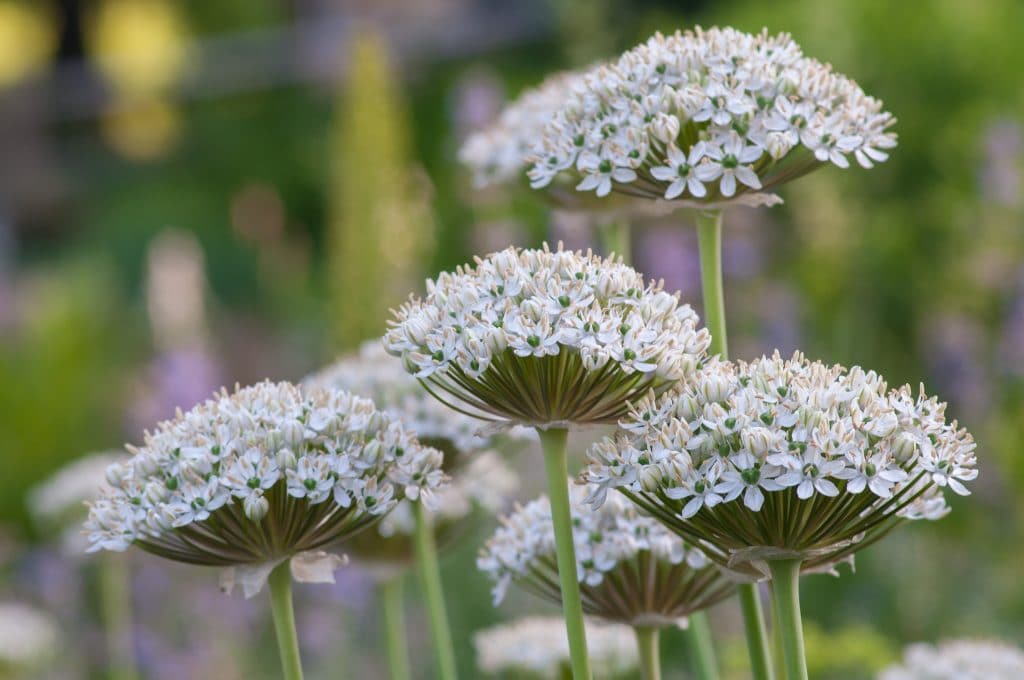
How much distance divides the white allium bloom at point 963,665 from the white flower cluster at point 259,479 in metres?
0.87

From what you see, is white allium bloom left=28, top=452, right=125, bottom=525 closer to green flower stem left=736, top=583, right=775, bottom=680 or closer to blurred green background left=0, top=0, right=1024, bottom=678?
blurred green background left=0, top=0, right=1024, bottom=678

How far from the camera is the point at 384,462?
1.65 m

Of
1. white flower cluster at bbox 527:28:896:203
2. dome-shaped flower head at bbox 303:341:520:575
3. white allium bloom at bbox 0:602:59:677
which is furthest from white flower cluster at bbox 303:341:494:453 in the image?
white allium bloom at bbox 0:602:59:677

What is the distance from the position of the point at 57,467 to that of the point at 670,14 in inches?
386

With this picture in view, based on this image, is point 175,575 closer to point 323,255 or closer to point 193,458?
point 193,458

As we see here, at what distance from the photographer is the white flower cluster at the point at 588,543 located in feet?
5.91

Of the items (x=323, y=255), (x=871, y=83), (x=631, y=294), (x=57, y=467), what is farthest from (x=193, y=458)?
(x=323, y=255)

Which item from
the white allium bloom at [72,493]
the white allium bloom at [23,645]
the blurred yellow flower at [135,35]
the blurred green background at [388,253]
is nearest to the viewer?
the white allium bloom at [72,493]

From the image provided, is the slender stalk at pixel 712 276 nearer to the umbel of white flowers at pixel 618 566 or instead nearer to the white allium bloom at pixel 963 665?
the umbel of white flowers at pixel 618 566

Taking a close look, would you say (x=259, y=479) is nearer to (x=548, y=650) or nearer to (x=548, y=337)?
(x=548, y=337)

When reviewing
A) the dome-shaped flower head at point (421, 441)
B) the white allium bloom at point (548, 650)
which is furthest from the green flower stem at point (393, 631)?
the white allium bloom at point (548, 650)

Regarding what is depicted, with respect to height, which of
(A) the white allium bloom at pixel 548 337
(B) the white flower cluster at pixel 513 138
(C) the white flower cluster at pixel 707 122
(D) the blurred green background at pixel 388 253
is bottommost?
(A) the white allium bloom at pixel 548 337

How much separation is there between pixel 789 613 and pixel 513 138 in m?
1.08

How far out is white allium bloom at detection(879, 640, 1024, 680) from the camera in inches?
78.9
